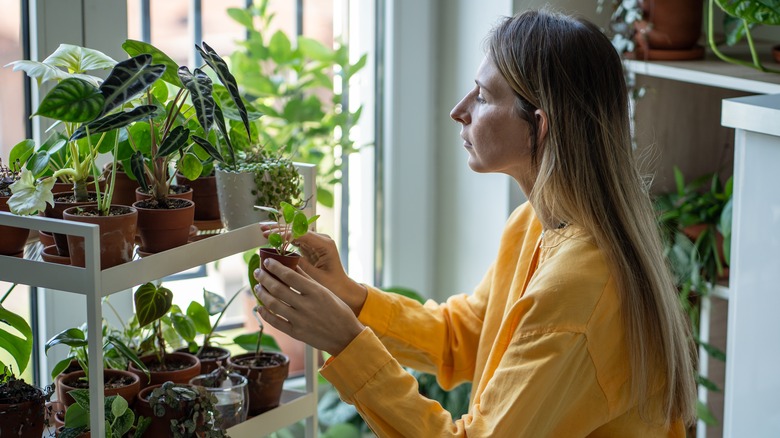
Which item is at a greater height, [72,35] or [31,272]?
[72,35]

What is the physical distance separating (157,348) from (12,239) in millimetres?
381

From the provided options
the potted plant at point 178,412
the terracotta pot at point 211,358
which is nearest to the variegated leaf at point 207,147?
the potted plant at point 178,412

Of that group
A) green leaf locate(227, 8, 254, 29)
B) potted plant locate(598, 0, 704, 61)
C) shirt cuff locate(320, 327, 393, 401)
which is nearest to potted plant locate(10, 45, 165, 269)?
shirt cuff locate(320, 327, 393, 401)

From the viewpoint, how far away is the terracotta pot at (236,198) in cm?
145

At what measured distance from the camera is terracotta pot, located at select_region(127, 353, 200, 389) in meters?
1.45

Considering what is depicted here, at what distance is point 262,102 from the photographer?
2.22 meters

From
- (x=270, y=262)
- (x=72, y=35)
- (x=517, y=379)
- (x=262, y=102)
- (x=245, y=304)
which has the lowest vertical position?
(x=245, y=304)

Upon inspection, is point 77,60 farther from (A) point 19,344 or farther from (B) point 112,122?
(A) point 19,344

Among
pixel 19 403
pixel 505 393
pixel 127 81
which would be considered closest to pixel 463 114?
pixel 505 393

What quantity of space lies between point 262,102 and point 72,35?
571 mm

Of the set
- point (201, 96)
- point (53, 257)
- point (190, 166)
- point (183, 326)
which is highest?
point (201, 96)

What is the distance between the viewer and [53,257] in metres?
1.25

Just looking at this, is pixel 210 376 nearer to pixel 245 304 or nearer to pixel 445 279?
pixel 245 304

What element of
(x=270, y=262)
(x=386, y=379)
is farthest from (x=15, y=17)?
Result: (x=386, y=379)
